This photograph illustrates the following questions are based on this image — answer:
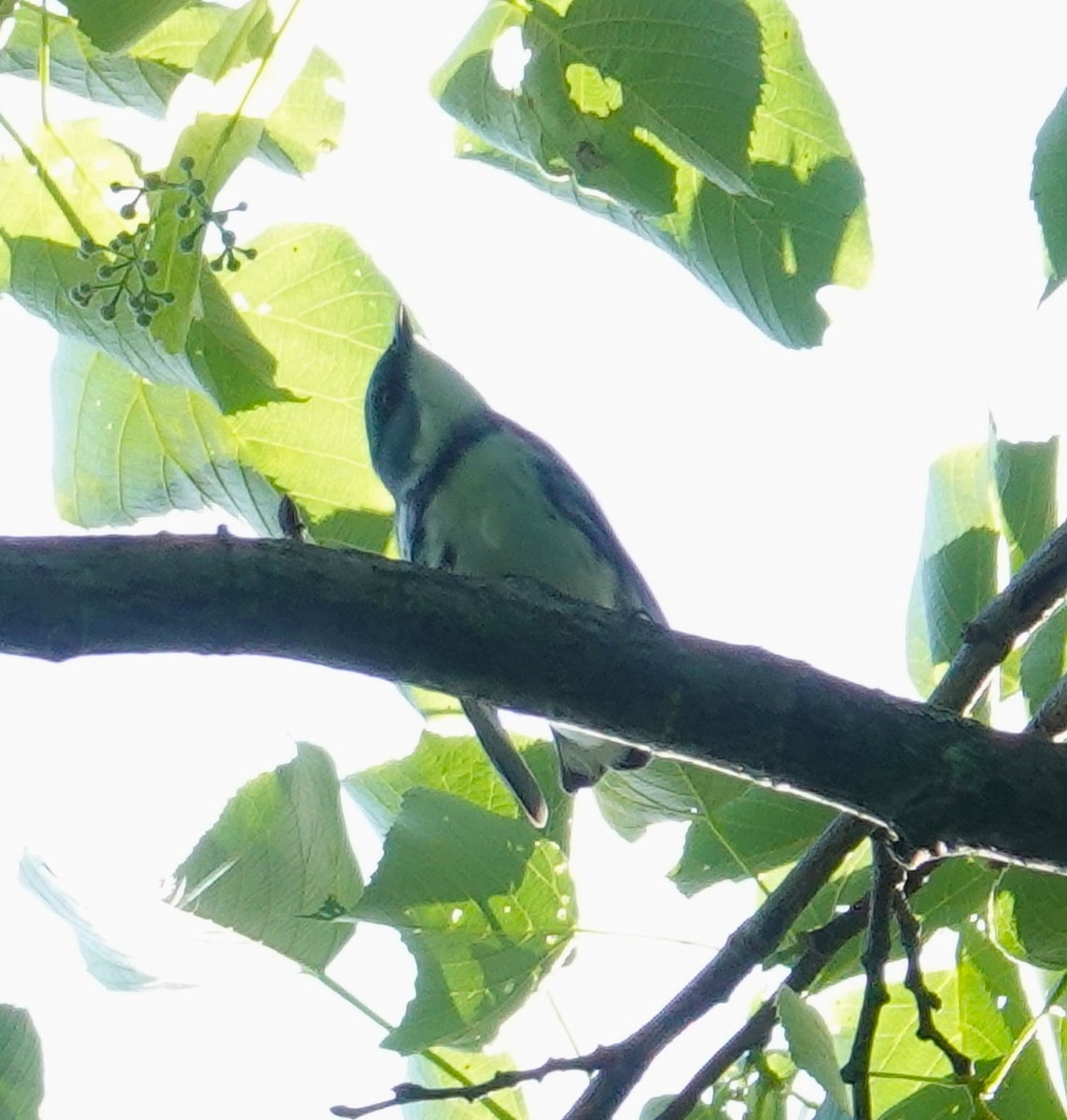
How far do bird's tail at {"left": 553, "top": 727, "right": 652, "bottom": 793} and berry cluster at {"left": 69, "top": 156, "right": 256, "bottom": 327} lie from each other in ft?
2.19

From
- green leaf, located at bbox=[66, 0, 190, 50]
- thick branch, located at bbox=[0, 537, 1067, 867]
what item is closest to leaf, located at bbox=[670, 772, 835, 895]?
thick branch, located at bbox=[0, 537, 1067, 867]

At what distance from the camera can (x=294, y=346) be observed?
2.10 meters

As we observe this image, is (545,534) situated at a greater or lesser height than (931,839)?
lesser

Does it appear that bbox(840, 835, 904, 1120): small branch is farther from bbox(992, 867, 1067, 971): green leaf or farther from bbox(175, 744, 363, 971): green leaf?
bbox(175, 744, 363, 971): green leaf

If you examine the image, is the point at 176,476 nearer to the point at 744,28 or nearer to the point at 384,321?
the point at 384,321

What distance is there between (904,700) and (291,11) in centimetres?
88

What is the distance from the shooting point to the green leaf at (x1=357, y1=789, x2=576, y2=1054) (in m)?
1.55

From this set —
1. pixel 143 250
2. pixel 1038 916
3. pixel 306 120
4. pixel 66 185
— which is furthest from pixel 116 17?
pixel 1038 916

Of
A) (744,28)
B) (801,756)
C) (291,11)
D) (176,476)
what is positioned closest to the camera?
(801,756)

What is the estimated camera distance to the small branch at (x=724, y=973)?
4.56ft

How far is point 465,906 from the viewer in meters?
1.59

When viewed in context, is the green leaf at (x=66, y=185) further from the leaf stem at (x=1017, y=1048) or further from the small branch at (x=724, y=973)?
the leaf stem at (x=1017, y=1048)

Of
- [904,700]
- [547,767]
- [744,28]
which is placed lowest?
[547,767]

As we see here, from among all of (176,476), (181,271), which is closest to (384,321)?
(176,476)
